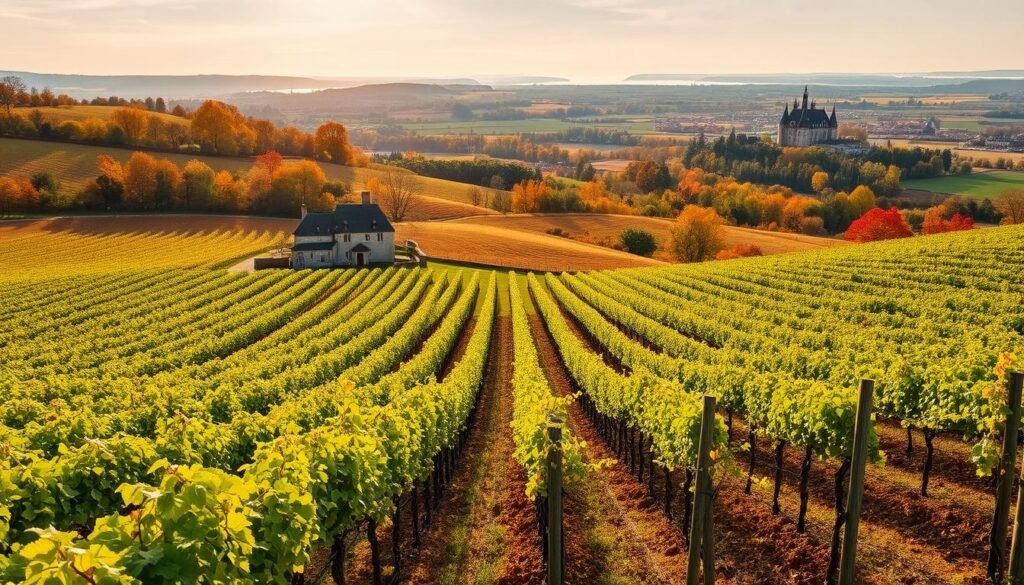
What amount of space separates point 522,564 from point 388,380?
8095 mm

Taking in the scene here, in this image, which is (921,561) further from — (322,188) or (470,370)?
(322,188)

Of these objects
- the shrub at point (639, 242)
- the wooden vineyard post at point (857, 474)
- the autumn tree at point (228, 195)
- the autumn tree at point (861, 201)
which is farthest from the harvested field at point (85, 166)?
the wooden vineyard post at point (857, 474)

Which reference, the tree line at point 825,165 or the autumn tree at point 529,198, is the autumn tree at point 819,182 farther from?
the autumn tree at point 529,198

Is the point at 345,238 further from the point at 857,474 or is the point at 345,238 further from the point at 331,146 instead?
the point at 331,146

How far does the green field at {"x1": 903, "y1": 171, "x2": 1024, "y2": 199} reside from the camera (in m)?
120

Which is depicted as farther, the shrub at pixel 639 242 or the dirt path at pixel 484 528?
the shrub at pixel 639 242

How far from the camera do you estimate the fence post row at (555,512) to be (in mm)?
7070

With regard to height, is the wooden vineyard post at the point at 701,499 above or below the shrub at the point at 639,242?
above

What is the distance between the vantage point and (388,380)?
18.8m

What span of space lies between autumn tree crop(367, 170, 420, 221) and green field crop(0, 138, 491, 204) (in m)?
4.56

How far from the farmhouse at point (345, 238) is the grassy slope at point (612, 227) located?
89.5 feet

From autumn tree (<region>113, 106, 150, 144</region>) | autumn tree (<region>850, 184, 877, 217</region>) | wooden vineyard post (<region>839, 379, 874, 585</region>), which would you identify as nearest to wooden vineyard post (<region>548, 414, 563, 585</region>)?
wooden vineyard post (<region>839, 379, 874, 585</region>)

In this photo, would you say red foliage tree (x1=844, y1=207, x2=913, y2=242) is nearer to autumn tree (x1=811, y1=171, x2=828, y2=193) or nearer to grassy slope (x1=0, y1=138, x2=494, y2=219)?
grassy slope (x1=0, y1=138, x2=494, y2=219)

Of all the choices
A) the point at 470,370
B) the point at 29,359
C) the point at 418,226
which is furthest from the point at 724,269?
the point at 418,226
